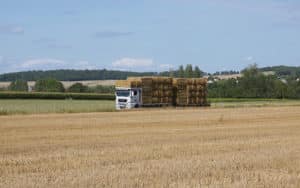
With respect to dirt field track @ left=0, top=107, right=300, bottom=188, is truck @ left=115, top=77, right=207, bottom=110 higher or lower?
higher

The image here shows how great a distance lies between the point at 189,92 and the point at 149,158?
41023 mm

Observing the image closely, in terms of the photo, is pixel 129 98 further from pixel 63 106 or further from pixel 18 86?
pixel 18 86

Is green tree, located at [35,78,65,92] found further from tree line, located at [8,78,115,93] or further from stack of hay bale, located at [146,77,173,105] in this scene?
stack of hay bale, located at [146,77,173,105]

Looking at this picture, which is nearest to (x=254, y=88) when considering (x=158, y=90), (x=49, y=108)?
(x=158, y=90)

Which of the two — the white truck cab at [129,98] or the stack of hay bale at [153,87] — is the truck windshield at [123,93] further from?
the stack of hay bale at [153,87]

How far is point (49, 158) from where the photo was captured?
1580 cm

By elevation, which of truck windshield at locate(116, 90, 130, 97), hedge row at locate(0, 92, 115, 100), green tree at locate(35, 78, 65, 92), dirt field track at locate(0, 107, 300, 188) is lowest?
dirt field track at locate(0, 107, 300, 188)

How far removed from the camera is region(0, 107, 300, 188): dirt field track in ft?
38.8

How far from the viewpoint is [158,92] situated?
54625 millimetres

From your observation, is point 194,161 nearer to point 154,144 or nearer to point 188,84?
point 154,144

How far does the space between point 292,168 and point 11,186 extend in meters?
6.01

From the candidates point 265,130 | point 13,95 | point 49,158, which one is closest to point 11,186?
point 49,158

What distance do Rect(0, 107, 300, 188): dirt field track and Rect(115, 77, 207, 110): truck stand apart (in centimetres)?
2561

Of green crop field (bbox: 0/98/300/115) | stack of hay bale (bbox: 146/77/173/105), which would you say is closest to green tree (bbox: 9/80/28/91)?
green crop field (bbox: 0/98/300/115)
